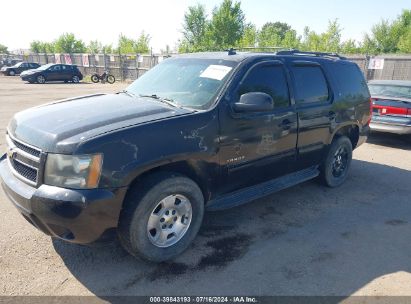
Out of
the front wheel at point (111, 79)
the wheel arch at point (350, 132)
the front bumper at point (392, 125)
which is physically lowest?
the front wheel at point (111, 79)

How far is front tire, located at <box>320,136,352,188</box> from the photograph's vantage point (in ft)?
16.8

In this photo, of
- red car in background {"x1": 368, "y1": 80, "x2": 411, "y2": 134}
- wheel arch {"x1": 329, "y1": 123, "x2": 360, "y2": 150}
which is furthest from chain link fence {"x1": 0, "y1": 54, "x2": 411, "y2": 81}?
wheel arch {"x1": 329, "y1": 123, "x2": 360, "y2": 150}

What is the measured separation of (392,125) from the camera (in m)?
7.79

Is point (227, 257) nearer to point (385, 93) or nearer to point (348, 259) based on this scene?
point (348, 259)

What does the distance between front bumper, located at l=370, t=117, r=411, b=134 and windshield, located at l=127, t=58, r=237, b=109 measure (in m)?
5.55

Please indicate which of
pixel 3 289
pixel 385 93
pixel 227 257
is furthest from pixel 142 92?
pixel 385 93

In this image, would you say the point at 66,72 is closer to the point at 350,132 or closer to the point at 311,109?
the point at 350,132

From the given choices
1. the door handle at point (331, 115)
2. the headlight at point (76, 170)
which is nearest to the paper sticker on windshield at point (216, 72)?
the headlight at point (76, 170)

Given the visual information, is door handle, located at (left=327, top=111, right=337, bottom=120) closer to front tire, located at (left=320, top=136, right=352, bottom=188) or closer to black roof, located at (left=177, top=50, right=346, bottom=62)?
front tire, located at (left=320, top=136, right=352, bottom=188)

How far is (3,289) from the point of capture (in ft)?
9.38

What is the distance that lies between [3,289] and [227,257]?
1.97 metres

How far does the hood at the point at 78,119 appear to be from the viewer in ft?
9.18

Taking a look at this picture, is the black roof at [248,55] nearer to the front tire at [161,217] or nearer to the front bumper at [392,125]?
the front tire at [161,217]

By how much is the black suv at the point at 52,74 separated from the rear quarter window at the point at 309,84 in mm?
26133
